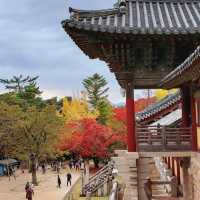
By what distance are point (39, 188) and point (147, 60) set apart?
34417 mm

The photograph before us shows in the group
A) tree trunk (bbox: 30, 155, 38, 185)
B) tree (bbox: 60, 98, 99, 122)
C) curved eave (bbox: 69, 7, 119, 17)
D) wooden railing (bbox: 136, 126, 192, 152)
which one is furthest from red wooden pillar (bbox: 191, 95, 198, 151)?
tree (bbox: 60, 98, 99, 122)

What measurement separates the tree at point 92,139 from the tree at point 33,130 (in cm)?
511

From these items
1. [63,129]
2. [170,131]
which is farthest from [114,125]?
[170,131]

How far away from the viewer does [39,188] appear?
4753 centimetres

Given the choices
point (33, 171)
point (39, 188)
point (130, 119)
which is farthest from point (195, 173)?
point (33, 171)

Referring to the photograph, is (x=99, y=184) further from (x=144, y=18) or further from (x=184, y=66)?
(x=184, y=66)

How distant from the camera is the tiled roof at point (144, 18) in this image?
550 inches

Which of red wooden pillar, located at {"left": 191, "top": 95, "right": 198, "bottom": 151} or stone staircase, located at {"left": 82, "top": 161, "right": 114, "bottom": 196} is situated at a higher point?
red wooden pillar, located at {"left": 191, "top": 95, "right": 198, "bottom": 151}

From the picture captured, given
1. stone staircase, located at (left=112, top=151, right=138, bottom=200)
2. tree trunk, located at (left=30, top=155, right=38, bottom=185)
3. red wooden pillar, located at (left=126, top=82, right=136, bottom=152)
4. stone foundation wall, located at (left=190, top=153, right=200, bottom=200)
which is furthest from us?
tree trunk, located at (left=30, top=155, right=38, bottom=185)

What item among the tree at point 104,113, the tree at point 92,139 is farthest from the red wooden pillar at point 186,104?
the tree at point 104,113

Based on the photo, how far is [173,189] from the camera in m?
21.1

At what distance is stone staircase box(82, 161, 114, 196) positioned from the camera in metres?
39.1

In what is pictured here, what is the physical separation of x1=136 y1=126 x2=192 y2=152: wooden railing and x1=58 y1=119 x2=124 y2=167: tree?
41718 millimetres

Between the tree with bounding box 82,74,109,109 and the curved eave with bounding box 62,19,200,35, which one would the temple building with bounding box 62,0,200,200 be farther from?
the tree with bounding box 82,74,109,109
